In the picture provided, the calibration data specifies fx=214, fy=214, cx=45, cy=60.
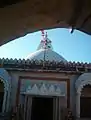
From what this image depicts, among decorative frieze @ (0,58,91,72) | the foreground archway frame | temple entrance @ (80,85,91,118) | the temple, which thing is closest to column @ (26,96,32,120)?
the temple

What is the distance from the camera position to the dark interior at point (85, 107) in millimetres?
10836

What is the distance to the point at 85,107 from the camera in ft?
35.9

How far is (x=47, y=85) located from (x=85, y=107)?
2.25m

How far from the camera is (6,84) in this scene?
34.6 ft

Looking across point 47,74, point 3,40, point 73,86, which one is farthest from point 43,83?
point 3,40

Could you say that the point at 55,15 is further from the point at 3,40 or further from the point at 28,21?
the point at 3,40

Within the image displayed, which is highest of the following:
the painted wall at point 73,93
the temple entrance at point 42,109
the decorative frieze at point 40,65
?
the decorative frieze at point 40,65

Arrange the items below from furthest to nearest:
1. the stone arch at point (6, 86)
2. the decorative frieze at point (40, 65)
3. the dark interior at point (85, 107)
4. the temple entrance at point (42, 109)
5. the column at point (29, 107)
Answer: the temple entrance at point (42, 109)
the decorative frieze at point (40, 65)
the dark interior at point (85, 107)
the column at point (29, 107)
the stone arch at point (6, 86)

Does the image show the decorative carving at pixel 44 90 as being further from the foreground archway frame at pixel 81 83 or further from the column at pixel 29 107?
the foreground archway frame at pixel 81 83

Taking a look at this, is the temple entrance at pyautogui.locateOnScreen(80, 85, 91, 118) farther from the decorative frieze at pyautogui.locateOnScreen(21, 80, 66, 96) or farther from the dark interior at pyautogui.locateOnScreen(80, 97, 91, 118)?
the decorative frieze at pyautogui.locateOnScreen(21, 80, 66, 96)

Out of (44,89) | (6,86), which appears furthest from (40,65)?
(6,86)

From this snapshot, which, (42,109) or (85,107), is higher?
(85,107)

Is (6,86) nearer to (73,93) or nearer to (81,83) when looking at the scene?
(73,93)

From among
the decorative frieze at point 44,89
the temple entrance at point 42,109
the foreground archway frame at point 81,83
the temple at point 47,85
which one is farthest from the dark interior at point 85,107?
the temple entrance at point 42,109
